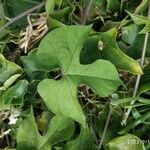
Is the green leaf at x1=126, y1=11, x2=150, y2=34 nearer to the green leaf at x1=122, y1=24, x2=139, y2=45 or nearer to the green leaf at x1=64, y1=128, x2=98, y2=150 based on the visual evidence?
the green leaf at x1=122, y1=24, x2=139, y2=45

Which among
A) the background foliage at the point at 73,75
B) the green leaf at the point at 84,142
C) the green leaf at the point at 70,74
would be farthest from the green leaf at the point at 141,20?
the green leaf at the point at 84,142

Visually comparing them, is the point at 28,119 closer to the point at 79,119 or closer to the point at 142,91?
the point at 79,119

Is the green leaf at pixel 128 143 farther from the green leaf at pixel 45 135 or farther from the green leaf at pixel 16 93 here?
the green leaf at pixel 16 93

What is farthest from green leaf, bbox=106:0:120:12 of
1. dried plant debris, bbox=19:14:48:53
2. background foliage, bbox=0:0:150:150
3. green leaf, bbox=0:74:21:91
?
green leaf, bbox=0:74:21:91

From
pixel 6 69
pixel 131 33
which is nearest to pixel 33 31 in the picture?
pixel 6 69

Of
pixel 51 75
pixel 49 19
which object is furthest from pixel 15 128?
pixel 49 19
